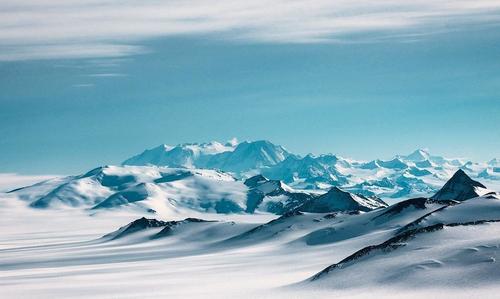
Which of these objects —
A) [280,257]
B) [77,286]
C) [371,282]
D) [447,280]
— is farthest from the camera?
[280,257]

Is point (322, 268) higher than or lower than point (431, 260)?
lower

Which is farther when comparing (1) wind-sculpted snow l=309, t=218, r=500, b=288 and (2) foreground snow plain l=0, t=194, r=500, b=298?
(2) foreground snow plain l=0, t=194, r=500, b=298

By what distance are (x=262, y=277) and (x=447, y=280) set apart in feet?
147

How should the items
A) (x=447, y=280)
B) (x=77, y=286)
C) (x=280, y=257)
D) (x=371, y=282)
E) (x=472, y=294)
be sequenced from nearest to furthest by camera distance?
(x=472, y=294) → (x=447, y=280) → (x=371, y=282) → (x=77, y=286) → (x=280, y=257)

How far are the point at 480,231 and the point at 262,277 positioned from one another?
35409mm

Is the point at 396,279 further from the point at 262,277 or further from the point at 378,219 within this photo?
the point at 378,219

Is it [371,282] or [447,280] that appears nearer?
[447,280]

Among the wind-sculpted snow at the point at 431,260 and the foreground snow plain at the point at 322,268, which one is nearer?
the wind-sculpted snow at the point at 431,260

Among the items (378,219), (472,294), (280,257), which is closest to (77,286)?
(280,257)

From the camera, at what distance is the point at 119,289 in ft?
358

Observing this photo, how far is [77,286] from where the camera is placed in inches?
4705

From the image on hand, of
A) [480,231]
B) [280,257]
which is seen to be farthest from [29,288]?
[480,231]

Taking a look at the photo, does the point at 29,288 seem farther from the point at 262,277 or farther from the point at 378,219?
the point at 378,219

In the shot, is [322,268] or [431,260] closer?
[431,260]
